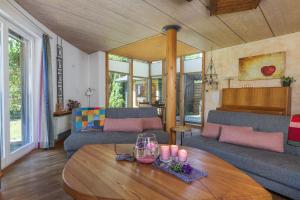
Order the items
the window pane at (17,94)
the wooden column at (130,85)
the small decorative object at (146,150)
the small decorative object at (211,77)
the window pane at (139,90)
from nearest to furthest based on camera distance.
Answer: the small decorative object at (146,150) → the window pane at (17,94) → the small decorative object at (211,77) → the wooden column at (130,85) → the window pane at (139,90)

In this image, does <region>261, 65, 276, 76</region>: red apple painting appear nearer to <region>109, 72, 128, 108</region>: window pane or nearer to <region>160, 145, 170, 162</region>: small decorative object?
<region>160, 145, 170, 162</region>: small decorative object

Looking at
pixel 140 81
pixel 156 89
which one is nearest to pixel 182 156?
pixel 156 89

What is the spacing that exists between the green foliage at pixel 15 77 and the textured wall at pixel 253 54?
4666mm

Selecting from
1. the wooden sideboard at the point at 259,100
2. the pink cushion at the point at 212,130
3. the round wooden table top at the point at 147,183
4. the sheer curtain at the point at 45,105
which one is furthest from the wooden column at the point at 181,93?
the round wooden table top at the point at 147,183

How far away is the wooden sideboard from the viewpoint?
360 centimetres

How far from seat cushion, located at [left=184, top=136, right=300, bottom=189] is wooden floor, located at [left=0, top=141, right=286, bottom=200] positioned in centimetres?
29

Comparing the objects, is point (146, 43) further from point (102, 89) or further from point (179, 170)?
point (179, 170)

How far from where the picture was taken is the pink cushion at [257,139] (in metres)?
2.06

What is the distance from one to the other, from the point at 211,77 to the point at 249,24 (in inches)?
78.2

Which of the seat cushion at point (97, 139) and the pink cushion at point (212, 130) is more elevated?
the pink cushion at point (212, 130)

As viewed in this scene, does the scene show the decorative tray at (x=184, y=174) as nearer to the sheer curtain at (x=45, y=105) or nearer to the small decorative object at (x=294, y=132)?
the small decorative object at (x=294, y=132)

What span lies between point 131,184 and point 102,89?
4.58m

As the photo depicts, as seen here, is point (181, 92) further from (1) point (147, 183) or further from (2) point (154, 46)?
(1) point (147, 183)

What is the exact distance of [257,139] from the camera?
2166mm
